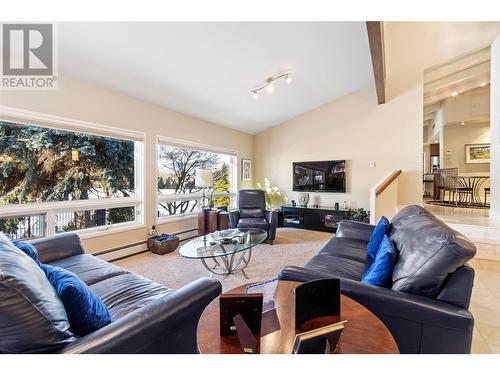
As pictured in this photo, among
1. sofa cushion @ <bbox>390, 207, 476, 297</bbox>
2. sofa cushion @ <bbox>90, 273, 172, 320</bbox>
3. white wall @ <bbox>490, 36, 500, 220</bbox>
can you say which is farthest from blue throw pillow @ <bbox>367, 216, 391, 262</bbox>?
white wall @ <bbox>490, 36, 500, 220</bbox>

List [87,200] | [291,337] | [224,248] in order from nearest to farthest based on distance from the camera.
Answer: [291,337] < [224,248] < [87,200]

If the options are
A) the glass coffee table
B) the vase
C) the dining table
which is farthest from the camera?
the dining table

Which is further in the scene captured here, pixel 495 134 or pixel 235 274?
pixel 495 134

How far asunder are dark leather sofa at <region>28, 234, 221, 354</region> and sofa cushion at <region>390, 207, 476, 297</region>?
1.03 m

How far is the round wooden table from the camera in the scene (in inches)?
34.7

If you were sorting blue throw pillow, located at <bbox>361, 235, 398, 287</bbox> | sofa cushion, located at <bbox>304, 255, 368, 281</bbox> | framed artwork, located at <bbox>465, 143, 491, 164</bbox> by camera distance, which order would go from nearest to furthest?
1. blue throw pillow, located at <bbox>361, 235, 398, 287</bbox>
2. sofa cushion, located at <bbox>304, 255, 368, 281</bbox>
3. framed artwork, located at <bbox>465, 143, 491, 164</bbox>

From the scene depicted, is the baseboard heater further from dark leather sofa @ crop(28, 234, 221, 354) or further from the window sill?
dark leather sofa @ crop(28, 234, 221, 354)

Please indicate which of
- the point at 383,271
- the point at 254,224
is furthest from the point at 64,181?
the point at 383,271

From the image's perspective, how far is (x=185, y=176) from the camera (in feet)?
15.8

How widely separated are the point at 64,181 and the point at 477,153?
9901mm

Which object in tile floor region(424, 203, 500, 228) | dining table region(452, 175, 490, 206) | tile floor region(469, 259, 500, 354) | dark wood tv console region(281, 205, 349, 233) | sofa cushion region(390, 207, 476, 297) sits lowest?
tile floor region(469, 259, 500, 354)

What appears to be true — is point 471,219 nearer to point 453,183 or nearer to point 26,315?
point 453,183

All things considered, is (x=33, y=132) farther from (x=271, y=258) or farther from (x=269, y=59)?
(x=271, y=258)
